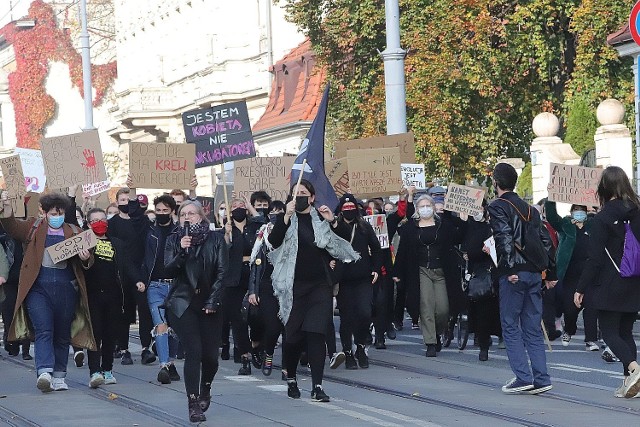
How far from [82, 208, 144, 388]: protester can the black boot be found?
298 cm

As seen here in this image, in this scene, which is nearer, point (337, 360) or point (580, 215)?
point (337, 360)

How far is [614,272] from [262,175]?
7.60m

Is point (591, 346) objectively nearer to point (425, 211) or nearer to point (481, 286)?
point (481, 286)

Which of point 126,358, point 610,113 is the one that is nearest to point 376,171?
point 126,358

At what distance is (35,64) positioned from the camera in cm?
8312

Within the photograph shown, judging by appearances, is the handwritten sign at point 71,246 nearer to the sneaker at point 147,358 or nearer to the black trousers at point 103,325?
the black trousers at point 103,325

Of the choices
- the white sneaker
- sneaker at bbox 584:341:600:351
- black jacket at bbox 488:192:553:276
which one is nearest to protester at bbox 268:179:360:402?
black jacket at bbox 488:192:553:276

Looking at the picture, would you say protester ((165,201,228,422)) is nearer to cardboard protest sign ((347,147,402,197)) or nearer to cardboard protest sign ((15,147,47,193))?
cardboard protest sign ((347,147,402,197))

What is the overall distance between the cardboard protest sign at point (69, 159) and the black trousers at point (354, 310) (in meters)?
4.59

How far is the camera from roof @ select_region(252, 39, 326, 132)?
44719 millimetres

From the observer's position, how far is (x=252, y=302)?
1491cm

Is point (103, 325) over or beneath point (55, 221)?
beneath

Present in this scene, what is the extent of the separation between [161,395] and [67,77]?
68.4 metres

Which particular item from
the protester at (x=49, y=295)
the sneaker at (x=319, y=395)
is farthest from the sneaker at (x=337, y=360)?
the sneaker at (x=319, y=395)
